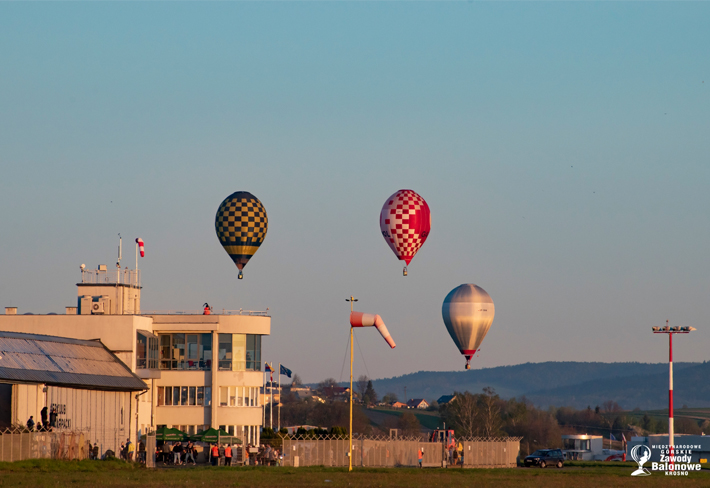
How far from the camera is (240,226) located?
6969cm

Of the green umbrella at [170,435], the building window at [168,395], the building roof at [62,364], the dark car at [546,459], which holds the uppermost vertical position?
the building roof at [62,364]

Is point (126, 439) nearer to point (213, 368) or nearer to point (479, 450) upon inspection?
point (213, 368)

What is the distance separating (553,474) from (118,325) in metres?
31.3

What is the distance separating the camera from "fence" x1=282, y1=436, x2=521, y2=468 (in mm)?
56500

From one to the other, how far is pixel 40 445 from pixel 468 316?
34.8m

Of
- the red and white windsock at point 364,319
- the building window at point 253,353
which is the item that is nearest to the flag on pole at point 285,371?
the building window at point 253,353

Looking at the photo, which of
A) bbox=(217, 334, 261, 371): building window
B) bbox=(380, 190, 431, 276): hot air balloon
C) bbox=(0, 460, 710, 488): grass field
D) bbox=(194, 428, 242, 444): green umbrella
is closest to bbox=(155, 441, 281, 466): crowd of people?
bbox=(194, 428, 242, 444): green umbrella

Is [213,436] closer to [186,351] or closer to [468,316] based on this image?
[186,351]

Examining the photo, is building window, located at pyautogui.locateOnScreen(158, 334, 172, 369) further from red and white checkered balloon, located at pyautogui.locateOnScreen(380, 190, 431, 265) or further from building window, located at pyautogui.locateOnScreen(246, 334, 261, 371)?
red and white checkered balloon, located at pyautogui.locateOnScreen(380, 190, 431, 265)

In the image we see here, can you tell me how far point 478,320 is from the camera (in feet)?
233

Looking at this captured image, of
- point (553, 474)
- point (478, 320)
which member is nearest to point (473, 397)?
point (478, 320)

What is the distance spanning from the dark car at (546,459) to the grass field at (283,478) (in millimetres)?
13382

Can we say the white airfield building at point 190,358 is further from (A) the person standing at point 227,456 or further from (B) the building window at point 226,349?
(A) the person standing at point 227,456

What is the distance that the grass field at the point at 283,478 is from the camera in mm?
35594
